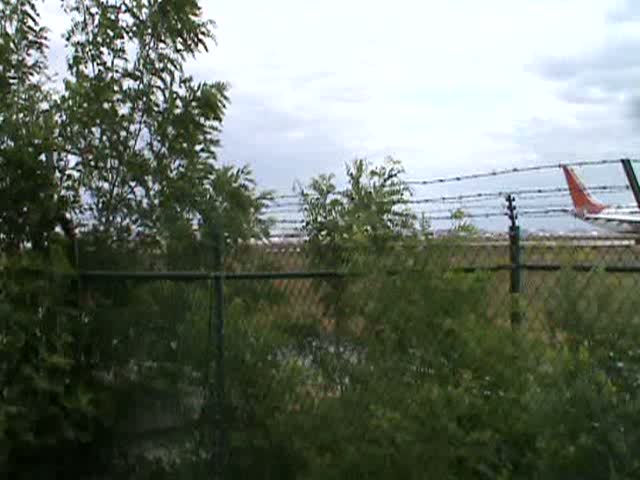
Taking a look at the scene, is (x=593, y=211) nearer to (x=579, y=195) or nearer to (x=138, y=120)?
(x=579, y=195)

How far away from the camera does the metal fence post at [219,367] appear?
5.18 m

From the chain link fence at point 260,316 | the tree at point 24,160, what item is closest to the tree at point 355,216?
the chain link fence at point 260,316

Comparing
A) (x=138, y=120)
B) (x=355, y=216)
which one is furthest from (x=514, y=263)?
(x=138, y=120)

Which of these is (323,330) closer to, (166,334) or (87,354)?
(166,334)

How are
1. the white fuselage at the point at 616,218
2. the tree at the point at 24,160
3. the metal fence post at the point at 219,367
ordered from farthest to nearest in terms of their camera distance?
the tree at the point at 24,160
the metal fence post at the point at 219,367
the white fuselage at the point at 616,218

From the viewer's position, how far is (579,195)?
17.4ft

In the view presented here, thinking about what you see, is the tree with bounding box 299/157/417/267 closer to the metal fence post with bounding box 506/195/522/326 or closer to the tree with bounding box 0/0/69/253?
the metal fence post with bounding box 506/195/522/326

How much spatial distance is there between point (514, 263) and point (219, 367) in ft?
5.99

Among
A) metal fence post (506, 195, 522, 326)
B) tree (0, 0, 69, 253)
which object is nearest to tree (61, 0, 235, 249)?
tree (0, 0, 69, 253)

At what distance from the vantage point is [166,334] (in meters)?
5.64

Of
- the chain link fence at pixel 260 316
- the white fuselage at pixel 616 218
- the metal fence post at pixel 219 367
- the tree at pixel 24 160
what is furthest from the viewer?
the tree at pixel 24 160

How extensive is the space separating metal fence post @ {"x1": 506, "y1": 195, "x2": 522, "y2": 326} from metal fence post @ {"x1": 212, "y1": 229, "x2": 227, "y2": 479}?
1.67 metres

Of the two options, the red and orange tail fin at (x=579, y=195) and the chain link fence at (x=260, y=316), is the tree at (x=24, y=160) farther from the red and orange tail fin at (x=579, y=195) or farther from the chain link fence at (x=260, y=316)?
the red and orange tail fin at (x=579, y=195)

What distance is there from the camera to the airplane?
4.98 meters
